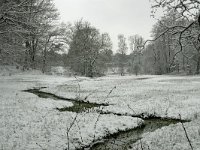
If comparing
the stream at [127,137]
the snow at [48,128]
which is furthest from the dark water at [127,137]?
the snow at [48,128]

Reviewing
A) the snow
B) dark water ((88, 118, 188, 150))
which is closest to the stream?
dark water ((88, 118, 188, 150))

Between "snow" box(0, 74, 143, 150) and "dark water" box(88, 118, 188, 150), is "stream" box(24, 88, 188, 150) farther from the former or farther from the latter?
"snow" box(0, 74, 143, 150)

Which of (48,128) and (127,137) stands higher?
(48,128)

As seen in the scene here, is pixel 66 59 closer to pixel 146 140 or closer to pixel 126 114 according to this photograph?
pixel 126 114

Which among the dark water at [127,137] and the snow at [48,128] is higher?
the snow at [48,128]

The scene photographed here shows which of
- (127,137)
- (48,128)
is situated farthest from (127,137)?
(48,128)

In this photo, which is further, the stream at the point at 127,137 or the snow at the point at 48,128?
the stream at the point at 127,137

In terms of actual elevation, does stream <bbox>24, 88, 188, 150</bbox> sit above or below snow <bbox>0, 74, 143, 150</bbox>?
below

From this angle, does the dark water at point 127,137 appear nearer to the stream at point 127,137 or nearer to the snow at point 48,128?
the stream at point 127,137

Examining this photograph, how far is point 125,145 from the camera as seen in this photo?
9492mm

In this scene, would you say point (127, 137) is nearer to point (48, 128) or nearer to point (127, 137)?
point (127, 137)

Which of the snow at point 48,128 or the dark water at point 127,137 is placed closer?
the snow at point 48,128

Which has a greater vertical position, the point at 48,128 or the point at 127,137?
the point at 48,128

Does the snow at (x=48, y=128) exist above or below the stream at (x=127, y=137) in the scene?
above
